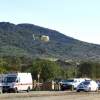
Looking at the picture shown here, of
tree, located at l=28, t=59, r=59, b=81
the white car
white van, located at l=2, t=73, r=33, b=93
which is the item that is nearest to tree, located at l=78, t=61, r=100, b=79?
tree, located at l=28, t=59, r=59, b=81

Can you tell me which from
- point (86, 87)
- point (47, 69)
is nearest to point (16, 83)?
point (86, 87)

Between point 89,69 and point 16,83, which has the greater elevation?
point 89,69

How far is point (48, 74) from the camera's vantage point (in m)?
103

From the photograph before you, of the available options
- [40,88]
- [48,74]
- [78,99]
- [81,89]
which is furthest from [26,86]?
[48,74]

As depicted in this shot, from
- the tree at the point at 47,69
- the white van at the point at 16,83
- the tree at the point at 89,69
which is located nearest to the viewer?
the white van at the point at 16,83

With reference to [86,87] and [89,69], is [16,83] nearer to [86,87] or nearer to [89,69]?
[86,87]

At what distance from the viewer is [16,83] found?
39.5 m

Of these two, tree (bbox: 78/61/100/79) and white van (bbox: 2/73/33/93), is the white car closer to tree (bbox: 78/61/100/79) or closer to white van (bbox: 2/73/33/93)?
white van (bbox: 2/73/33/93)

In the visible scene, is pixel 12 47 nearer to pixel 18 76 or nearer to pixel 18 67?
pixel 18 67

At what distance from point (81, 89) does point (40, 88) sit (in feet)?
38.3

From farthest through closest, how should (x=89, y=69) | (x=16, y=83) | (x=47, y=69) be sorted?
(x=47, y=69)
(x=89, y=69)
(x=16, y=83)

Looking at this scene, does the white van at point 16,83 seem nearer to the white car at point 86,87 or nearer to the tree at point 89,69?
the white car at point 86,87

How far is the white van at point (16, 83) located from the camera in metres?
39.2

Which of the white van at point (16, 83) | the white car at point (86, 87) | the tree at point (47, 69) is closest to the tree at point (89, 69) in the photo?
the tree at point (47, 69)
